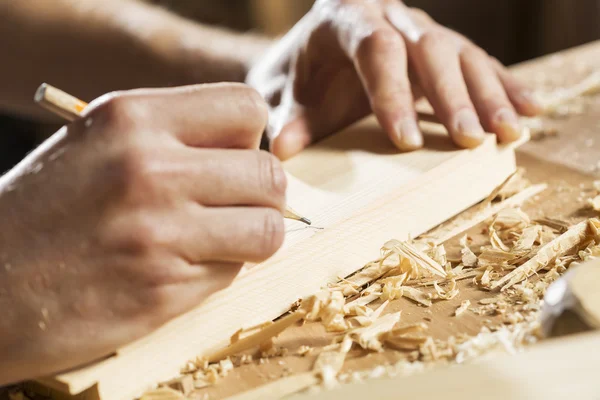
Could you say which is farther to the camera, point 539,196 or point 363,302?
point 539,196

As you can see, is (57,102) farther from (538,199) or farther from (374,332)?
(538,199)

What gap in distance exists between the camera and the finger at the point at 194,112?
0.80 meters

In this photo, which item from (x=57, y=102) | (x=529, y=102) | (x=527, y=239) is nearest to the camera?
(x=57, y=102)

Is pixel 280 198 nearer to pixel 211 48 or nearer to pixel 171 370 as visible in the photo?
pixel 171 370

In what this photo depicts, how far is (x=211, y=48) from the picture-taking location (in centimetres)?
180

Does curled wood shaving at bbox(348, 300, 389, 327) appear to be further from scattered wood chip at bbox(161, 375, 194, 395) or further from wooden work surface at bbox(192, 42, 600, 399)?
scattered wood chip at bbox(161, 375, 194, 395)

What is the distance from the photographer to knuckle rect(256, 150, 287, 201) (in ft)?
2.84

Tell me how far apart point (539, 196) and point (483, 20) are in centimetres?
289

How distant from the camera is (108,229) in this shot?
0.77 metres

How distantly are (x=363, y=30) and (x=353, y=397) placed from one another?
0.86m

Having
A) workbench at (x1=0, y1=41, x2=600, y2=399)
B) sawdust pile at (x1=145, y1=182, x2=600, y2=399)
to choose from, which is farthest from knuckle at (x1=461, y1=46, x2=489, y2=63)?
sawdust pile at (x1=145, y1=182, x2=600, y2=399)

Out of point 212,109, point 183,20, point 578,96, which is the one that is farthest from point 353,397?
point 183,20

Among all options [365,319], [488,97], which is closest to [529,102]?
[488,97]

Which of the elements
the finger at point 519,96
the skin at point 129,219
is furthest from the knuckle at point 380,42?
the skin at point 129,219
